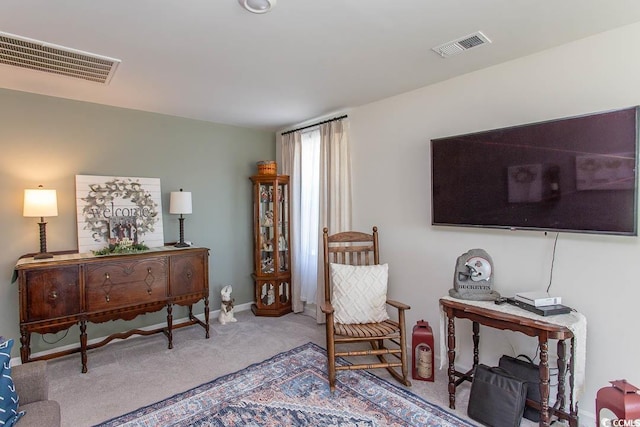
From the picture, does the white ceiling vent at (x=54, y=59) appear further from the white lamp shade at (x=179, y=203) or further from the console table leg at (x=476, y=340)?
the console table leg at (x=476, y=340)

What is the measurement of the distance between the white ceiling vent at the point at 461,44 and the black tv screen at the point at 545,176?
60 cm

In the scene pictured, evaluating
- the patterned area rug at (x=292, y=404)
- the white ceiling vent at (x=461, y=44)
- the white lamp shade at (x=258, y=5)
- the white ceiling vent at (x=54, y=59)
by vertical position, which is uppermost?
the white ceiling vent at (x=54, y=59)

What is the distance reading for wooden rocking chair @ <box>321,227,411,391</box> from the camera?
2.52 m

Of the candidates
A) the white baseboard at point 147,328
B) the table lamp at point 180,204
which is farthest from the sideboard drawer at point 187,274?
the white baseboard at point 147,328

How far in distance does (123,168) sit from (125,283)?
4.18ft

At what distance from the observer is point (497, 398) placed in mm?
2053

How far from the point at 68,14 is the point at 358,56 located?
5.66ft

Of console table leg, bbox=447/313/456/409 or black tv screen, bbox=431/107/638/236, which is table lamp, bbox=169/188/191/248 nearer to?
black tv screen, bbox=431/107/638/236

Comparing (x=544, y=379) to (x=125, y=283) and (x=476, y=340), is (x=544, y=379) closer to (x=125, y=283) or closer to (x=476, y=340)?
(x=476, y=340)

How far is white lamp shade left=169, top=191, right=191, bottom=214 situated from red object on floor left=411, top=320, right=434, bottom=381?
265 centimetres

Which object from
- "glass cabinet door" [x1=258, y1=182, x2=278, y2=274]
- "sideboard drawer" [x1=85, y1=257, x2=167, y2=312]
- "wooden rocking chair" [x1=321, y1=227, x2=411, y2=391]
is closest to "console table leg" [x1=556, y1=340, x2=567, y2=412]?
"wooden rocking chair" [x1=321, y1=227, x2=411, y2=391]

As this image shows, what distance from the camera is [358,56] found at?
2.33 meters

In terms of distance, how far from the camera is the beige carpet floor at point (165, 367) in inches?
93.2

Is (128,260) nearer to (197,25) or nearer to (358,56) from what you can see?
(197,25)
